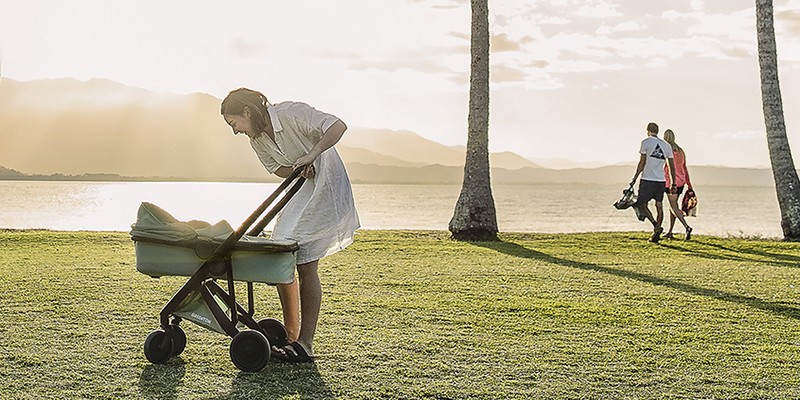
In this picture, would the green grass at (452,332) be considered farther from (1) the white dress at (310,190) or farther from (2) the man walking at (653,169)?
(2) the man walking at (653,169)

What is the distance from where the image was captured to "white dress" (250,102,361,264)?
208 inches

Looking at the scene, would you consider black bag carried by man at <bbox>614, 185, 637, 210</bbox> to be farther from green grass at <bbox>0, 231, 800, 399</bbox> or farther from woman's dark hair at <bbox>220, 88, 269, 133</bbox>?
woman's dark hair at <bbox>220, 88, 269, 133</bbox>

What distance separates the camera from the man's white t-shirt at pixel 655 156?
14.2 m

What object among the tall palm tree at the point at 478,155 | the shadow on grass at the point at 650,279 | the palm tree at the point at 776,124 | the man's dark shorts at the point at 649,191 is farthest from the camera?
the palm tree at the point at 776,124

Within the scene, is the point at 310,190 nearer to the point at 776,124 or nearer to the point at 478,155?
the point at 478,155

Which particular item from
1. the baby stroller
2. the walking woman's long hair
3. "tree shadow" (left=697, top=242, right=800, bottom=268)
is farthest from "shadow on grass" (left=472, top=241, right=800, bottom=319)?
the baby stroller

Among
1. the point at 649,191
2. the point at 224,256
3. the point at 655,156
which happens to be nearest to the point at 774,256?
the point at 649,191

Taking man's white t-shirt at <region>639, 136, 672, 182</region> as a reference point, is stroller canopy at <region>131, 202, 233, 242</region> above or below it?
below

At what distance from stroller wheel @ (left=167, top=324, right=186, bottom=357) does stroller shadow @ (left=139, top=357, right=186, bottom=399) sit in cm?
6

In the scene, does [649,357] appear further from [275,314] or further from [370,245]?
[370,245]

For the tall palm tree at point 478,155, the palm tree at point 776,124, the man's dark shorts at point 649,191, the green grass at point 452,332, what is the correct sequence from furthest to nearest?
the palm tree at point 776,124, the tall palm tree at point 478,155, the man's dark shorts at point 649,191, the green grass at point 452,332

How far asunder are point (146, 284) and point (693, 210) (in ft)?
33.8

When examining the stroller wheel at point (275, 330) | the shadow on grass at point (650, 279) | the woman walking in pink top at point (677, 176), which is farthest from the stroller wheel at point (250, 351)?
the woman walking in pink top at point (677, 176)

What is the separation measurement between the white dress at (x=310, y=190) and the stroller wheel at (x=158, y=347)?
0.85m
